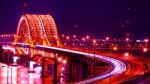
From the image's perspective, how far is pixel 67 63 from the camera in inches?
4683

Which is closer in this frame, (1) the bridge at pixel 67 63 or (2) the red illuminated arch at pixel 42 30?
(1) the bridge at pixel 67 63

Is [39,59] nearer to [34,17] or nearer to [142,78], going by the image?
[34,17]

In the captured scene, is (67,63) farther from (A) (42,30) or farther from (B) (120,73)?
(A) (42,30)

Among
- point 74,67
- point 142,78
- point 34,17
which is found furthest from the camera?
point 34,17

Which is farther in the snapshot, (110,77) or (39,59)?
(39,59)

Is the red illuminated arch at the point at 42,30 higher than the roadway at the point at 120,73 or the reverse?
higher

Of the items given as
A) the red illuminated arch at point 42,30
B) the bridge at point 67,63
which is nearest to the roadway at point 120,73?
the bridge at point 67,63

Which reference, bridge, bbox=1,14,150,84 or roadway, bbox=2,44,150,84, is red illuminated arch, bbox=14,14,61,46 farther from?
roadway, bbox=2,44,150,84

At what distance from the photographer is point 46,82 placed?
104750 millimetres

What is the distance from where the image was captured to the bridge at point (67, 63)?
241 feet

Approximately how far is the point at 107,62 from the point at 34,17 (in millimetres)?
99078

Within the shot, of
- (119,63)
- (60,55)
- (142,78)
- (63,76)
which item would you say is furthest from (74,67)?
(142,78)

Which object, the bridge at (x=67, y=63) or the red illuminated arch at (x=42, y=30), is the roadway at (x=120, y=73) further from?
the red illuminated arch at (x=42, y=30)

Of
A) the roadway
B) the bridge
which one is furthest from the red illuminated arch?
the roadway
